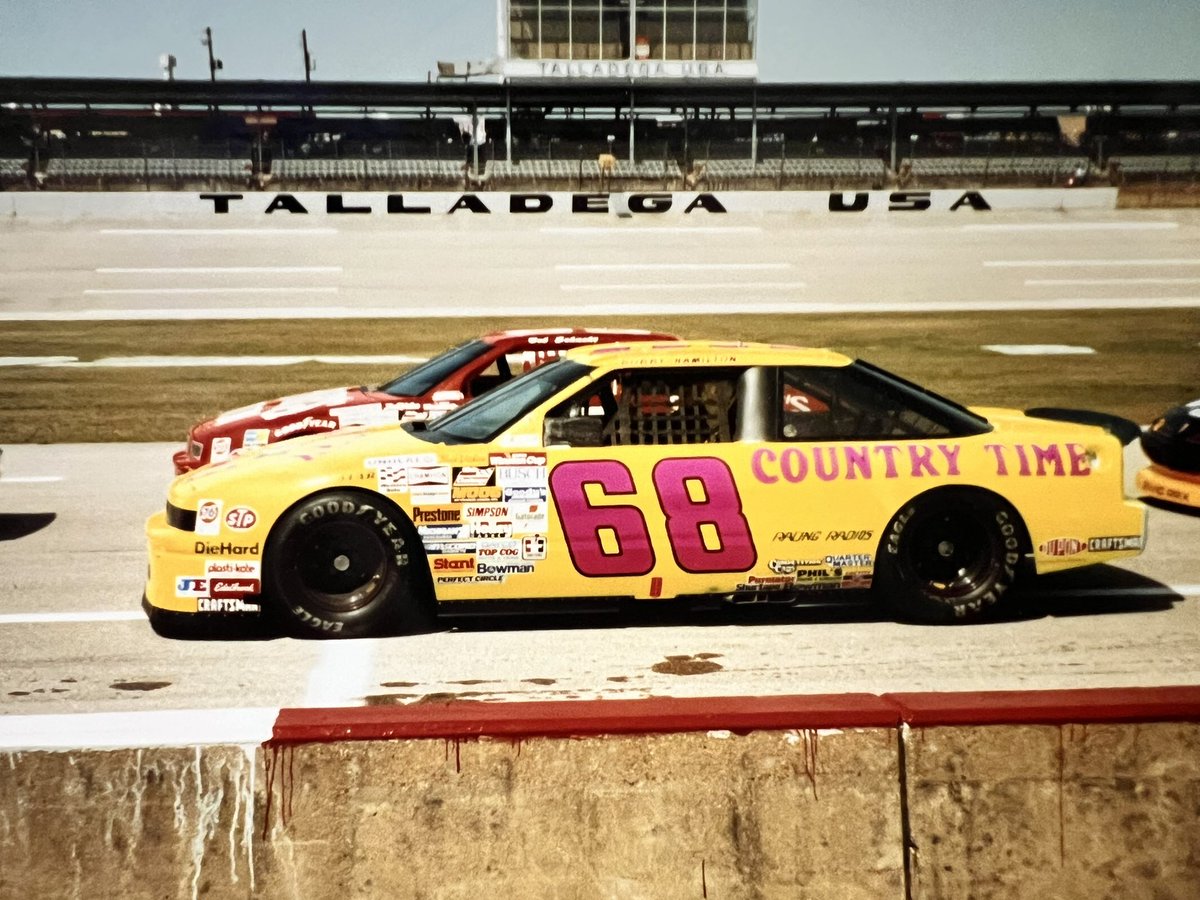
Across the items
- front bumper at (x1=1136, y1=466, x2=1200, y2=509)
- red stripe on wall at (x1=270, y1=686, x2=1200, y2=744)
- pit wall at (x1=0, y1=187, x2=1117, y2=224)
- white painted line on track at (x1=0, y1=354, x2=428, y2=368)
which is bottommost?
front bumper at (x1=1136, y1=466, x2=1200, y2=509)

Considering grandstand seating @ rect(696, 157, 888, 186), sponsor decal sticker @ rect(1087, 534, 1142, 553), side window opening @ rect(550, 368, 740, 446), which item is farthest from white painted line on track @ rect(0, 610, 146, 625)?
grandstand seating @ rect(696, 157, 888, 186)

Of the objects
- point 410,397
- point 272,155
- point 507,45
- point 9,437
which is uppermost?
point 507,45

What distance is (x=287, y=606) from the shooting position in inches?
228

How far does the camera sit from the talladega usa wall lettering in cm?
3394

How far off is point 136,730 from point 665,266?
25385 mm

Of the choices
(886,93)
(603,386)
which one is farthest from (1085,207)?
(603,386)

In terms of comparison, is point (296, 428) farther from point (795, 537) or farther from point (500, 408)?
point (795, 537)

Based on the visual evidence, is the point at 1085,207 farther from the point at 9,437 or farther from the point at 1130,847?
the point at 1130,847

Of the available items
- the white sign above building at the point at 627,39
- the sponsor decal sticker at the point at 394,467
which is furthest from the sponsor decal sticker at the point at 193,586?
the white sign above building at the point at 627,39

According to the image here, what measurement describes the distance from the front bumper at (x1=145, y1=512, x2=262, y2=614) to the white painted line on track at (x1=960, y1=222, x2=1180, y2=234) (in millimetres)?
29169

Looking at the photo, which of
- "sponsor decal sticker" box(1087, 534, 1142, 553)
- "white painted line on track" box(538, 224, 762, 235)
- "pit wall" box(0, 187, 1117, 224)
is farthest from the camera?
"pit wall" box(0, 187, 1117, 224)

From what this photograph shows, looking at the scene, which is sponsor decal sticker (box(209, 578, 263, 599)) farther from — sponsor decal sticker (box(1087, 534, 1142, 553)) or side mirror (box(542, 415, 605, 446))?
sponsor decal sticker (box(1087, 534, 1142, 553))

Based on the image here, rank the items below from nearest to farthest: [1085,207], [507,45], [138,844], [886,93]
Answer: [138,844]
[1085,207]
[886,93]
[507,45]

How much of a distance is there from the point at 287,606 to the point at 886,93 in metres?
41.1
